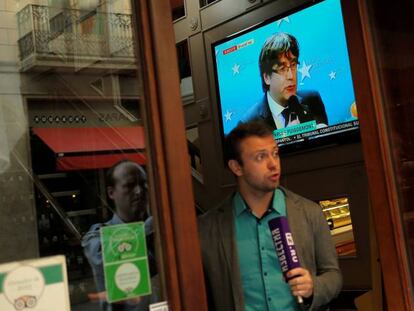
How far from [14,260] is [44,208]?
4.86ft

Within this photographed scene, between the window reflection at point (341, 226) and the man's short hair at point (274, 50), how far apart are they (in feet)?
4.80

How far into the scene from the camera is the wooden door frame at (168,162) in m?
1.49

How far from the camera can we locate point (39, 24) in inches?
127

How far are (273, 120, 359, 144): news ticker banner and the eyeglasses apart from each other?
577 mm

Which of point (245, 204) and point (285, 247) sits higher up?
point (245, 204)

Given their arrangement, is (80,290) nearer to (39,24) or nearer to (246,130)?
(246,130)

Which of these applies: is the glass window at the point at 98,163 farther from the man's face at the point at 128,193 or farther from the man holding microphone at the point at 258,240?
the man holding microphone at the point at 258,240

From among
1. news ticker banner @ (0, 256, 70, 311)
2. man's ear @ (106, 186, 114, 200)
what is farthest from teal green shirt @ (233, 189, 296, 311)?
news ticker banner @ (0, 256, 70, 311)

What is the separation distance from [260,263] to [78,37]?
1004mm

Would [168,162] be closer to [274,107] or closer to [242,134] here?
[242,134]

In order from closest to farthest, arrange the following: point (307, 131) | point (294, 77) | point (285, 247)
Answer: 1. point (285, 247)
2. point (307, 131)
3. point (294, 77)

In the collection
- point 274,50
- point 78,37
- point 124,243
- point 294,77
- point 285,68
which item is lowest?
point 124,243

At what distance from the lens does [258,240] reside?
1.94 meters

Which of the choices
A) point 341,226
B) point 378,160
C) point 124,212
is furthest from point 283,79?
point 124,212
